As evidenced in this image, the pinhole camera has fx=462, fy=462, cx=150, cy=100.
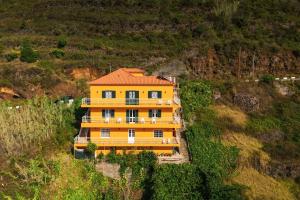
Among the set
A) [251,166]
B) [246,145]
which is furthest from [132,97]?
[246,145]

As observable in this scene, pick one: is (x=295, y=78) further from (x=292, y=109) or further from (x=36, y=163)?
(x=36, y=163)

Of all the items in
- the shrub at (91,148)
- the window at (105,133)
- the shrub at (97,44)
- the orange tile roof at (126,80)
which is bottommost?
the shrub at (91,148)

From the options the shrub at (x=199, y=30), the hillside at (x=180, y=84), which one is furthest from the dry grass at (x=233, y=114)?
the shrub at (x=199, y=30)

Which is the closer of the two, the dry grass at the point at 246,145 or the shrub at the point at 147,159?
the shrub at the point at 147,159

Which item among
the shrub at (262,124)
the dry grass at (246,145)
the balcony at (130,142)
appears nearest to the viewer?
the balcony at (130,142)

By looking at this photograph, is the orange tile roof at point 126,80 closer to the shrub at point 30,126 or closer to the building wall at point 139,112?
the building wall at point 139,112

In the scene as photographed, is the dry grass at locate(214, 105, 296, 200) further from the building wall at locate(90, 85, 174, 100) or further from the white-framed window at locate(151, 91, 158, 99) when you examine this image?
the white-framed window at locate(151, 91, 158, 99)

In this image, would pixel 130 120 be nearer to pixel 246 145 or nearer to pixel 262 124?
pixel 246 145

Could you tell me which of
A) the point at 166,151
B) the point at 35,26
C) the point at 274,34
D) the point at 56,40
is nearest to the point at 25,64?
the point at 56,40
